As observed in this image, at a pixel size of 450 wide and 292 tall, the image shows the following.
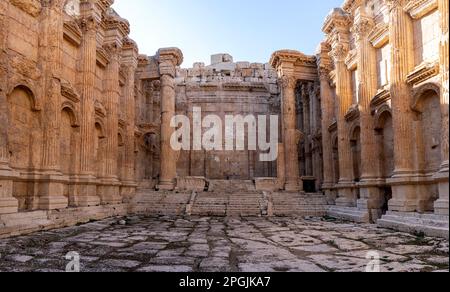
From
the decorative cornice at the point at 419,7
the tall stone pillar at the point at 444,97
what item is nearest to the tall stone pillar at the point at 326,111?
the decorative cornice at the point at 419,7

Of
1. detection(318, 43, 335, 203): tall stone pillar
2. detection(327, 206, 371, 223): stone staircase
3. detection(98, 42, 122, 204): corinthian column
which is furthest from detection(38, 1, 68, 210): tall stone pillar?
detection(318, 43, 335, 203): tall stone pillar

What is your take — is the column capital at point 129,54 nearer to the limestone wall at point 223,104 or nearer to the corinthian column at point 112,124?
the corinthian column at point 112,124

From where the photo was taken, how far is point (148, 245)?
763 cm

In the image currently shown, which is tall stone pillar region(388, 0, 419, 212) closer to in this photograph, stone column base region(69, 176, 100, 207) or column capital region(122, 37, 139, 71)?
stone column base region(69, 176, 100, 207)

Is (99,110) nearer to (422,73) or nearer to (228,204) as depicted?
(228,204)

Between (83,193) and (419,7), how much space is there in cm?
1305

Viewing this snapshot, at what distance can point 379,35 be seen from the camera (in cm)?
1370

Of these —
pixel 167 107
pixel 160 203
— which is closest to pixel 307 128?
pixel 167 107

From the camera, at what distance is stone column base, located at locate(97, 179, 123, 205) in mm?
15761

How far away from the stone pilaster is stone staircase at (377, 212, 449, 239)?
10557 millimetres

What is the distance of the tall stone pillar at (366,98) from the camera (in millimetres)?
14009
